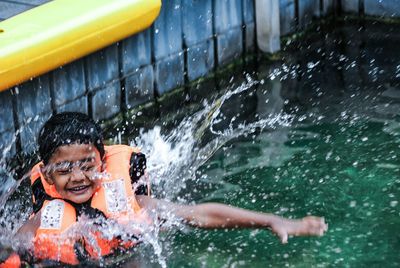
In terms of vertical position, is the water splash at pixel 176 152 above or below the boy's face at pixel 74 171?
below

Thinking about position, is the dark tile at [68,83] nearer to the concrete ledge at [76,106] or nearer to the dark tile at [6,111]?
the concrete ledge at [76,106]

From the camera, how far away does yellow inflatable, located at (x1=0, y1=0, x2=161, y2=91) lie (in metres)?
5.39

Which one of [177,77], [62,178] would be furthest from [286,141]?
[62,178]

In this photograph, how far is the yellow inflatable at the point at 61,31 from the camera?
539 centimetres

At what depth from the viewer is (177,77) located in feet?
21.9

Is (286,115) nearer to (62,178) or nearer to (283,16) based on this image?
(283,16)

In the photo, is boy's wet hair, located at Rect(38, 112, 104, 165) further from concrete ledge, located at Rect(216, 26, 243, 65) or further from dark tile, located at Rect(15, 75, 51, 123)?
concrete ledge, located at Rect(216, 26, 243, 65)

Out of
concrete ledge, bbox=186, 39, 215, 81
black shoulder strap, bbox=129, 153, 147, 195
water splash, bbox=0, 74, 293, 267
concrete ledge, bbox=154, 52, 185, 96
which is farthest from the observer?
concrete ledge, bbox=186, 39, 215, 81

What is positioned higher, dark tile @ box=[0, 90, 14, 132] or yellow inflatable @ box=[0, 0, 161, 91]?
yellow inflatable @ box=[0, 0, 161, 91]

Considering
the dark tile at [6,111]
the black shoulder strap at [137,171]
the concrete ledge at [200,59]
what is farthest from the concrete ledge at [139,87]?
the black shoulder strap at [137,171]

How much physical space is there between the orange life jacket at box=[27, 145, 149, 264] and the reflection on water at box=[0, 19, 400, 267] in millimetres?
197

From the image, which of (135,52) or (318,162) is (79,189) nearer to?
(318,162)

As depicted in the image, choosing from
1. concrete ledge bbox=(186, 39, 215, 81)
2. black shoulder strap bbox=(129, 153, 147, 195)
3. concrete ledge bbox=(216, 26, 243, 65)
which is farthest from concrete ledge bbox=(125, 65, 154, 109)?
black shoulder strap bbox=(129, 153, 147, 195)

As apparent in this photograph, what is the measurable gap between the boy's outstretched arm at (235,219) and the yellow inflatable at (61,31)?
118 cm
